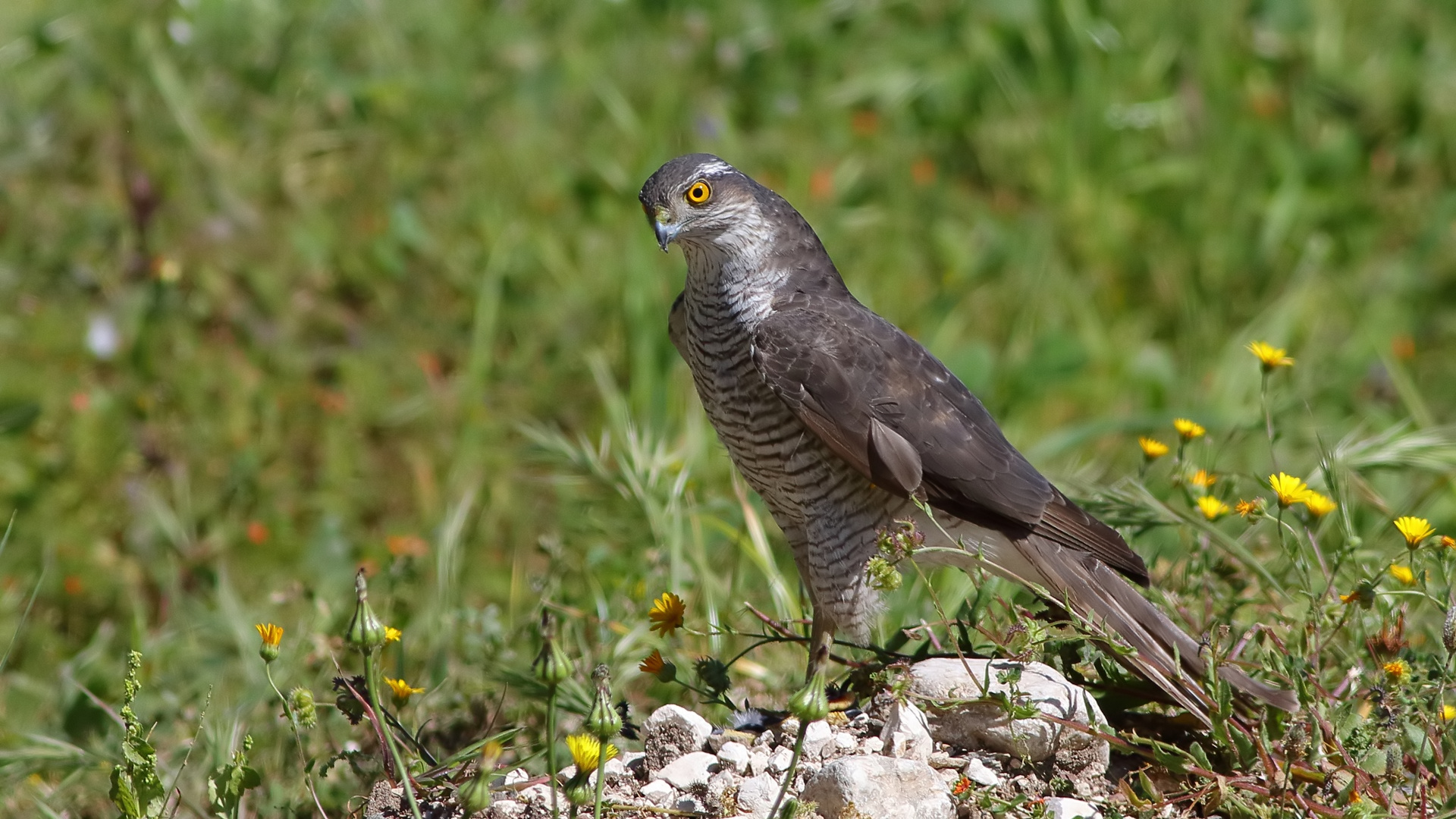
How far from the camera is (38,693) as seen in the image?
160 inches

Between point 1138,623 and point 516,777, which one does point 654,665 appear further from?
point 1138,623

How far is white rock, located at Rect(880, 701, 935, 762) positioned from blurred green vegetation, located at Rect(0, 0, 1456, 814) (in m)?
0.94

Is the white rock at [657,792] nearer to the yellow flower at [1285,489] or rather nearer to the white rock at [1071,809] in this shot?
the white rock at [1071,809]

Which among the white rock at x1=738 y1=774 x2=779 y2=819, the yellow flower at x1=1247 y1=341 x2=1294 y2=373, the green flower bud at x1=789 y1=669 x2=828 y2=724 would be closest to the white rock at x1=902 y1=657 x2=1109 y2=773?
the white rock at x1=738 y1=774 x2=779 y2=819

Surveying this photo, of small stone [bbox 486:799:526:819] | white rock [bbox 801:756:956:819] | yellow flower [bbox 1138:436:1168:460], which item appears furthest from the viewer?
yellow flower [bbox 1138:436:1168:460]

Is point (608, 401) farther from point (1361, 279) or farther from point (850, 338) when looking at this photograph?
point (1361, 279)

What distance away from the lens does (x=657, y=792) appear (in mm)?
2660

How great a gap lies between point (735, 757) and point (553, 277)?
3312 millimetres

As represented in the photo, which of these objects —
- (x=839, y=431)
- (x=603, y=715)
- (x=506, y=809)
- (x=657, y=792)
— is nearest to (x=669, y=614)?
(x=657, y=792)

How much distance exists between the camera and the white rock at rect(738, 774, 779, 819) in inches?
101

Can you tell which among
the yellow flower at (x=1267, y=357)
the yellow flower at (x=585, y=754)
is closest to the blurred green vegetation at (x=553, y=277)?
the yellow flower at (x=1267, y=357)

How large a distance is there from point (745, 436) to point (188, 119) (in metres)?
3.22

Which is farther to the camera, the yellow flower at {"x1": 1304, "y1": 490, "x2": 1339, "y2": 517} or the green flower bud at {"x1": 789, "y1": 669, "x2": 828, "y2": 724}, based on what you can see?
the yellow flower at {"x1": 1304, "y1": 490, "x2": 1339, "y2": 517}

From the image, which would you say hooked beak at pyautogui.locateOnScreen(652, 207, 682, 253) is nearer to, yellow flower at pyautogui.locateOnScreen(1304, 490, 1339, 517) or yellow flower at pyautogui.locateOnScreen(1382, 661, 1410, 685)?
yellow flower at pyautogui.locateOnScreen(1304, 490, 1339, 517)
